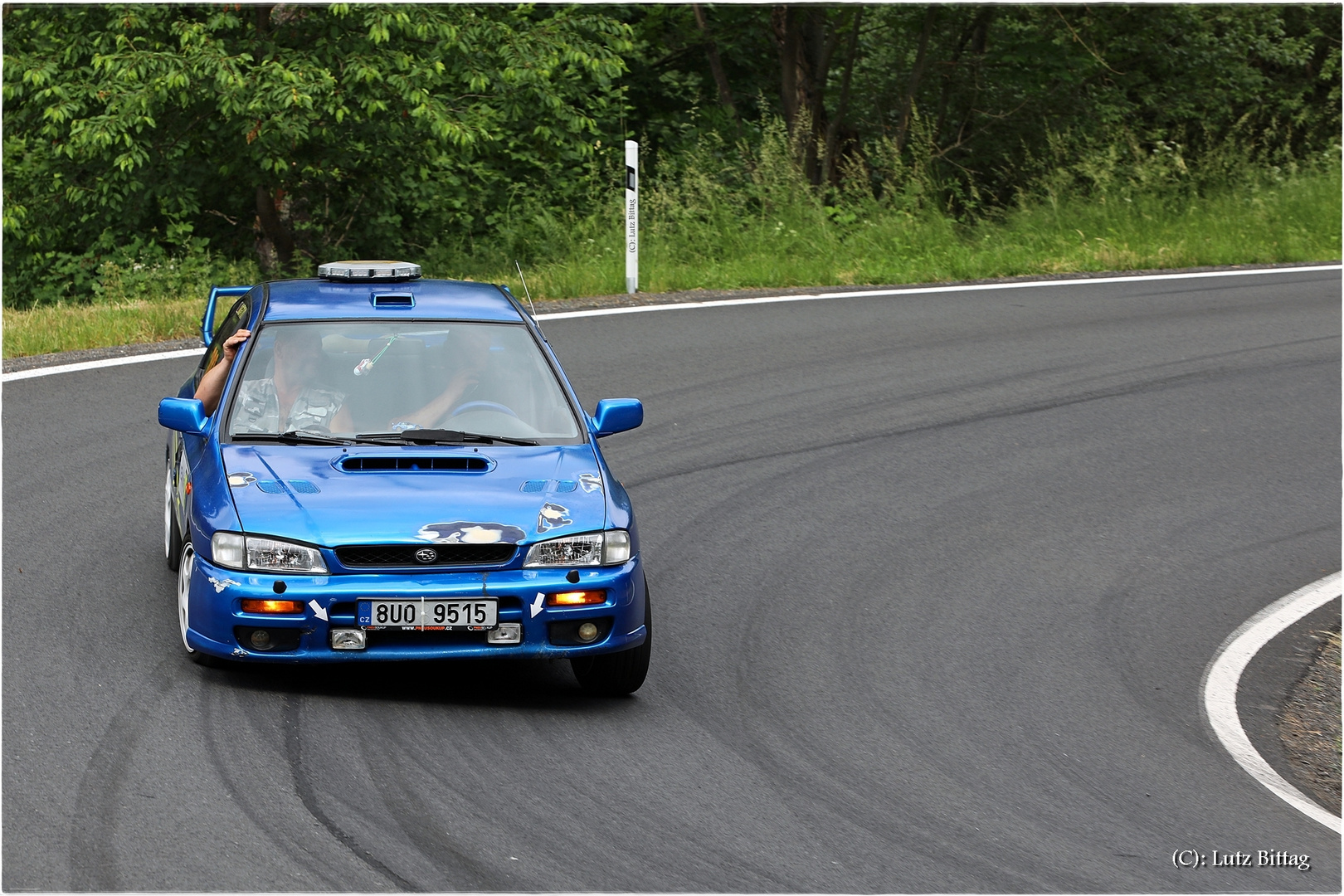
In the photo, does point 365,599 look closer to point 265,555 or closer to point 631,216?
point 265,555

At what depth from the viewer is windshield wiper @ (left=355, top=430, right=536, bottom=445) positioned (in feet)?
23.1

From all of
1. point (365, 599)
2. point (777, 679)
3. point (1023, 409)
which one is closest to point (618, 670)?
point (777, 679)

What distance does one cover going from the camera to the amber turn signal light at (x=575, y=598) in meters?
6.36

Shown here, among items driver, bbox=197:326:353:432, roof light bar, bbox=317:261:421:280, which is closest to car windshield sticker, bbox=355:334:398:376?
driver, bbox=197:326:353:432

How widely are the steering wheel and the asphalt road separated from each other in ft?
3.82

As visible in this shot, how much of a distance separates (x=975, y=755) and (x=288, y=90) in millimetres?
14118

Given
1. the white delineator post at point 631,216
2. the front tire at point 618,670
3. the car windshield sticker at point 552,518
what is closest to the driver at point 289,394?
the car windshield sticker at point 552,518

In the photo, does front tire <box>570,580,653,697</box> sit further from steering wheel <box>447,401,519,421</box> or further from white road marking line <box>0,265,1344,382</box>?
white road marking line <box>0,265,1344,382</box>

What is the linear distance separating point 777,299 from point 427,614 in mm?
10358

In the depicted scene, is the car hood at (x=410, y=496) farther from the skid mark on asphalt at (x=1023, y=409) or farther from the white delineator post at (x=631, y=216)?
the white delineator post at (x=631, y=216)

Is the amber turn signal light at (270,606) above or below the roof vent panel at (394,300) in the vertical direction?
below

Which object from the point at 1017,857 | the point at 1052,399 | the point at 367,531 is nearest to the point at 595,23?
the point at 1052,399

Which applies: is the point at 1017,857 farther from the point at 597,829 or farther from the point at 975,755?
the point at 597,829

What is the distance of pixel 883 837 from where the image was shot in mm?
5426
